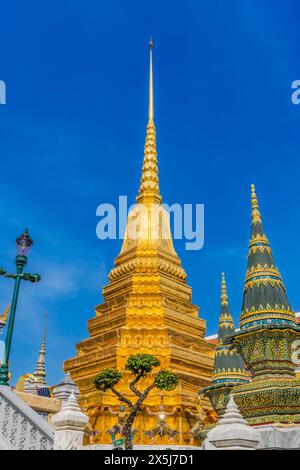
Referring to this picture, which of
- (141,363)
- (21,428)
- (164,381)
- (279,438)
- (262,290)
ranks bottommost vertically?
(279,438)

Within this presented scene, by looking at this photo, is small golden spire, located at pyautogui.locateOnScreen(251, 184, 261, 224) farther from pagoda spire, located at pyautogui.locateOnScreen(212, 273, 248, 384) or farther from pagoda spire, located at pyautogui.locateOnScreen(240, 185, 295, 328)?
pagoda spire, located at pyautogui.locateOnScreen(212, 273, 248, 384)

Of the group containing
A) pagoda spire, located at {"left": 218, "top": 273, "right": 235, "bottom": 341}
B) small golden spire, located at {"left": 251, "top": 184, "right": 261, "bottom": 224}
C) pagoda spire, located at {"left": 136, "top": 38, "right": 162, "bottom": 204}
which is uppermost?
pagoda spire, located at {"left": 136, "top": 38, "right": 162, "bottom": 204}

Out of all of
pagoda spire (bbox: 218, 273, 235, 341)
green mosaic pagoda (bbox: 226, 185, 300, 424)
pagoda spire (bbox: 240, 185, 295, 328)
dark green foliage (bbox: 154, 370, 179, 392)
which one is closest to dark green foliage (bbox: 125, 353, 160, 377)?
dark green foliage (bbox: 154, 370, 179, 392)

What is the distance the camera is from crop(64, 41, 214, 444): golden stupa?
24.5 m

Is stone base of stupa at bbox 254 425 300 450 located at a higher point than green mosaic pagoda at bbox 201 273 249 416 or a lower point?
lower

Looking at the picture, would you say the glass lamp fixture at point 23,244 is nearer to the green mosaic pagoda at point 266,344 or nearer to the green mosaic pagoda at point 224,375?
the green mosaic pagoda at point 266,344

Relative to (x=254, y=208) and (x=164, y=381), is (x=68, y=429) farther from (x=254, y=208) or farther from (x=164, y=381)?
(x=164, y=381)

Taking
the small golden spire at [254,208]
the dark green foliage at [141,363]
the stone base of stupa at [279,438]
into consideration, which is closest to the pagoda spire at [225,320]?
the dark green foliage at [141,363]

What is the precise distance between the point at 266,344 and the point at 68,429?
4.51 meters

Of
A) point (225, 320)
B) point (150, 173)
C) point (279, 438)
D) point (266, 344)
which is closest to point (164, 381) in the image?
point (225, 320)

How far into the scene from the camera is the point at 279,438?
358 inches

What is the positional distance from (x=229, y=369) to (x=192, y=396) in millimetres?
11574
